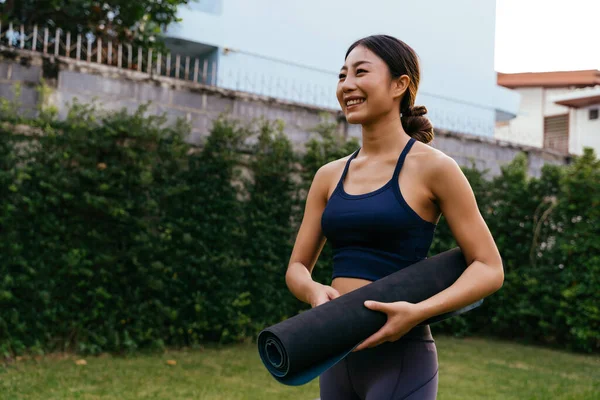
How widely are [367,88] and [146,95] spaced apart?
5685mm

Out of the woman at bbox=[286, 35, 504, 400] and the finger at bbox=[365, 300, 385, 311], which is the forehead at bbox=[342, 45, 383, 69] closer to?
the woman at bbox=[286, 35, 504, 400]

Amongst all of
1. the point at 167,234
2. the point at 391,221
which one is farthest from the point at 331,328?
the point at 167,234

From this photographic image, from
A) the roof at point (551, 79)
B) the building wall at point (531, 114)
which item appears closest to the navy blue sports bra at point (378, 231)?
the roof at point (551, 79)

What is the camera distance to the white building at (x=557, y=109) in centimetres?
2292

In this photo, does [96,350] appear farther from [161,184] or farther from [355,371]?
[355,371]

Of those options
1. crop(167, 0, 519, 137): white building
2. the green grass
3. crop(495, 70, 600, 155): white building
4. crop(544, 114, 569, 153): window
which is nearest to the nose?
the green grass

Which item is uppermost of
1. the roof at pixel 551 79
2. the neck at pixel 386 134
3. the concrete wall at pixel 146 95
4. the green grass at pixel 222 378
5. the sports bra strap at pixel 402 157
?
the roof at pixel 551 79

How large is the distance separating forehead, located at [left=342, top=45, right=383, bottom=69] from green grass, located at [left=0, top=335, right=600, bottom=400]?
12.8 feet

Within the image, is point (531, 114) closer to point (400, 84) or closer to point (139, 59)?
point (139, 59)

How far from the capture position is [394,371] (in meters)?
1.74

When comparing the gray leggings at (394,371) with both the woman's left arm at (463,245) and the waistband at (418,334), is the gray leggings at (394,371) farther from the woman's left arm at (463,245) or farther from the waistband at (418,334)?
the woman's left arm at (463,245)

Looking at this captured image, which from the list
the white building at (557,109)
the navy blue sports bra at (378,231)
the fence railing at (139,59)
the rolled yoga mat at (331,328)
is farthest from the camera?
the white building at (557,109)

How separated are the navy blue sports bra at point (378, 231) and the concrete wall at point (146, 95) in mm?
5053

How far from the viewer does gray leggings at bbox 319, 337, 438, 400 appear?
5.65 ft
